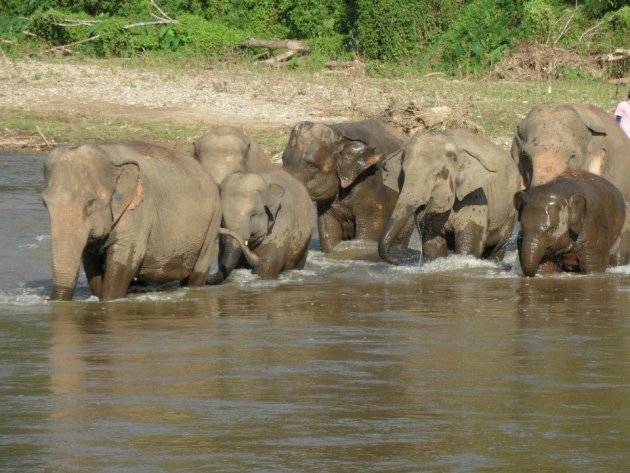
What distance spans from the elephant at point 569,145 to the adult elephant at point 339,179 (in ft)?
4.97

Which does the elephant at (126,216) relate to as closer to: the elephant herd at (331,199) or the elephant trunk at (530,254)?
the elephant herd at (331,199)

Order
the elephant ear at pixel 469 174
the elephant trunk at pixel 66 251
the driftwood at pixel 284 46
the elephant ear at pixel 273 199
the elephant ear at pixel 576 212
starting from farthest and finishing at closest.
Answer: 1. the driftwood at pixel 284 46
2. the elephant ear at pixel 469 174
3. the elephant ear at pixel 576 212
4. the elephant ear at pixel 273 199
5. the elephant trunk at pixel 66 251

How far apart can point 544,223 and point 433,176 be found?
1118 mm

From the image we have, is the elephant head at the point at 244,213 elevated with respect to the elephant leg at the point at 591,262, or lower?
elevated

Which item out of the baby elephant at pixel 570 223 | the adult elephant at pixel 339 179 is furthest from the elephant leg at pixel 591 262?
the adult elephant at pixel 339 179

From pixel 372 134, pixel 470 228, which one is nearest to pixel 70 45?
pixel 372 134

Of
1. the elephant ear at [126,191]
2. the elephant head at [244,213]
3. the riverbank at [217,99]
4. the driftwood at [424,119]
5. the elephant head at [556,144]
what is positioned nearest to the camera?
the elephant ear at [126,191]

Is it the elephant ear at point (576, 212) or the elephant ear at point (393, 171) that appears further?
the elephant ear at point (393, 171)

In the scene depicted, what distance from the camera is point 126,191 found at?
38.3 ft

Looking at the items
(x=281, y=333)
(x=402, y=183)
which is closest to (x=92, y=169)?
(x=281, y=333)

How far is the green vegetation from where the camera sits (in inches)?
1265

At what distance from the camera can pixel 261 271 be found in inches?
536

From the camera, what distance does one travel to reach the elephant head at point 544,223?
1357 centimetres

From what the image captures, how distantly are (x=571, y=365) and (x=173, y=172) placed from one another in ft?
13.5
